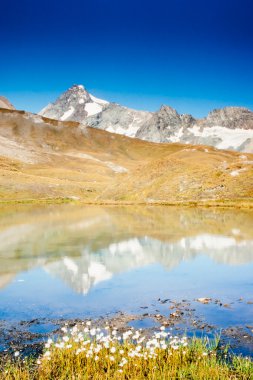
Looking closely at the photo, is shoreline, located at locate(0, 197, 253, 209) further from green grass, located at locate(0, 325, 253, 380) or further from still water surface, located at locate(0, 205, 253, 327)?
green grass, located at locate(0, 325, 253, 380)

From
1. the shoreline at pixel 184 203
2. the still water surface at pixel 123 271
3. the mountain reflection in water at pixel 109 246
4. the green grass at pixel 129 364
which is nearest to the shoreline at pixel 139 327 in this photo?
the still water surface at pixel 123 271

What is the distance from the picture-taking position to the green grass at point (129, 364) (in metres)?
9.91

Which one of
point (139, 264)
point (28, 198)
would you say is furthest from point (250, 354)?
point (28, 198)

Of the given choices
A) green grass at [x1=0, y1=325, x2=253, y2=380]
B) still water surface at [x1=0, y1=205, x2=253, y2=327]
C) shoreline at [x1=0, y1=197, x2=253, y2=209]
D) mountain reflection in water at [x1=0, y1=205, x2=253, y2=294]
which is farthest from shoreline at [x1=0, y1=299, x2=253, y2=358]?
shoreline at [x1=0, y1=197, x2=253, y2=209]

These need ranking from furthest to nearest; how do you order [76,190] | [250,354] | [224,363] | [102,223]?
[76,190], [102,223], [250,354], [224,363]

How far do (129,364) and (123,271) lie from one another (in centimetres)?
1293

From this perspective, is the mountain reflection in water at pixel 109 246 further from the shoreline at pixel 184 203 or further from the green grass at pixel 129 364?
the shoreline at pixel 184 203

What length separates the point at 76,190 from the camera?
355 ft

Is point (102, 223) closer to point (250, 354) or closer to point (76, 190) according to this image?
point (250, 354)

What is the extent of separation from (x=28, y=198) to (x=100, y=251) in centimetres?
6764

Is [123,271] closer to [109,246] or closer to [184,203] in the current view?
[109,246]

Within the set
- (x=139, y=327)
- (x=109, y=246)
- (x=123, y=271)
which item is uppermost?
(x=109, y=246)

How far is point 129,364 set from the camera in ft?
33.6

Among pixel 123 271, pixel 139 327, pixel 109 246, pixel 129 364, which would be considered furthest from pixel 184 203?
pixel 129 364
